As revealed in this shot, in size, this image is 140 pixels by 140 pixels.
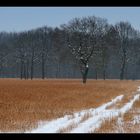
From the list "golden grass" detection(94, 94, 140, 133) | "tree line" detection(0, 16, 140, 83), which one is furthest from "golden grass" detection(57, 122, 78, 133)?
"tree line" detection(0, 16, 140, 83)

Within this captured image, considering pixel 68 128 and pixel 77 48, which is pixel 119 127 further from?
pixel 77 48

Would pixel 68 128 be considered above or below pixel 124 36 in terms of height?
below

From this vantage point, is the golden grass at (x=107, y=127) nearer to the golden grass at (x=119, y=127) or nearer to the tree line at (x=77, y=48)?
the golden grass at (x=119, y=127)

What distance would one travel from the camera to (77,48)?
57781 mm

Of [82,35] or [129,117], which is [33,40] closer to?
[82,35]

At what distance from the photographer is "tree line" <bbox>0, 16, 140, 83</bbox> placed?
188 feet

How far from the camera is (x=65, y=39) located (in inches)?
2296

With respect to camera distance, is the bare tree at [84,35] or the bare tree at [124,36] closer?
the bare tree at [84,35]

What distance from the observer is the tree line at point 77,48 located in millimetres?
57312

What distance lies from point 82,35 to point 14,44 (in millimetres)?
27440

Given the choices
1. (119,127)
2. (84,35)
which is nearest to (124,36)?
(84,35)

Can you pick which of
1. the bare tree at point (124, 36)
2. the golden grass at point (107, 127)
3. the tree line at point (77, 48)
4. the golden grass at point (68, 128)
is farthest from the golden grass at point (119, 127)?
the bare tree at point (124, 36)

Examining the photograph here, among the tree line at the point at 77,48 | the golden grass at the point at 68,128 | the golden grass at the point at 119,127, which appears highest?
the tree line at the point at 77,48

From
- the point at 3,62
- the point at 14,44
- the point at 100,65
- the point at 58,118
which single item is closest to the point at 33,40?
the point at 14,44
